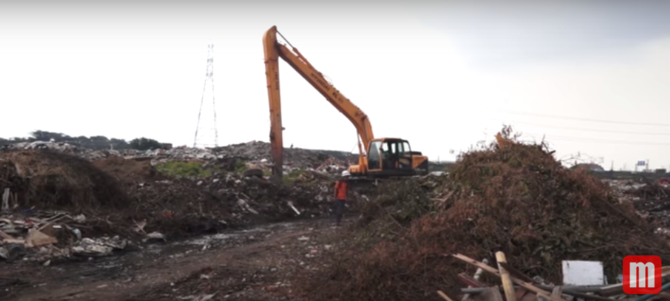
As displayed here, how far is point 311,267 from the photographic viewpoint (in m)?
7.71

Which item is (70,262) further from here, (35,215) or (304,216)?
(304,216)

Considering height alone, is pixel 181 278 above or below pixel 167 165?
below

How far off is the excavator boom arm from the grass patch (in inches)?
165

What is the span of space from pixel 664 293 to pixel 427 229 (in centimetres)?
298

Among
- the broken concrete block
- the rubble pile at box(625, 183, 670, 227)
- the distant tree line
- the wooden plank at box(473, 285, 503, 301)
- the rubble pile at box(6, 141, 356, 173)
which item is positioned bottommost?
the broken concrete block

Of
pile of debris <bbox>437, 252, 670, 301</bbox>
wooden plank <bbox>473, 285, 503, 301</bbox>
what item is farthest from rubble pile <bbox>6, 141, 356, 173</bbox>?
wooden plank <bbox>473, 285, 503, 301</bbox>

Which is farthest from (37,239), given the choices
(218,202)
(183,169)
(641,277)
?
(183,169)

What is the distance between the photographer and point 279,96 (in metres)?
16.6

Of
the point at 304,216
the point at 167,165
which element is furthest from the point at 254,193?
the point at 167,165

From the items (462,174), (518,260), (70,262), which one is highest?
(462,174)

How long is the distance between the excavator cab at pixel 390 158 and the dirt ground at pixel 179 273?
6.09m

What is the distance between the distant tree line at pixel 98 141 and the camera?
35.3 m

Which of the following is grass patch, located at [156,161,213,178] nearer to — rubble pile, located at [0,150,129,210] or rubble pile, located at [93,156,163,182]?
rubble pile, located at [93,156,163,182]

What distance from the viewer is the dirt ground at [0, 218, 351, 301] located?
6355 mm
